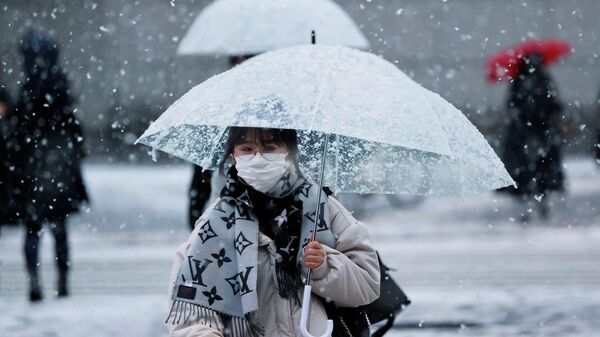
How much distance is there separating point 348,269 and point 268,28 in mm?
3225

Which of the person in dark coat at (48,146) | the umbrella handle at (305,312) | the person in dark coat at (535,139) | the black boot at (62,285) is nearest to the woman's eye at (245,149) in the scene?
the umbrella handle at (305,312)

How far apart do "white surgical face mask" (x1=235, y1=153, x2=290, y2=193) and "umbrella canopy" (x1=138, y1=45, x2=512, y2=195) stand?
108mm

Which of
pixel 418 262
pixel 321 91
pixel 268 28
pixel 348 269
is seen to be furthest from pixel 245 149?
pixel 418 262

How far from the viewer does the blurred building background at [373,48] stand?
18234 millimetres

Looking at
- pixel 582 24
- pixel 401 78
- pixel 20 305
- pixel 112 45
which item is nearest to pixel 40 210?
pixel 20 305

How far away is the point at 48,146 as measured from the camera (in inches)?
376

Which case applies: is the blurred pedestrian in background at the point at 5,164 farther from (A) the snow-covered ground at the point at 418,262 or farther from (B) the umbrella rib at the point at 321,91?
(B) the umbrella rib at the point at 321,91

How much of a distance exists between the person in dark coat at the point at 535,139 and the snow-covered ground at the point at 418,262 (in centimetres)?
37

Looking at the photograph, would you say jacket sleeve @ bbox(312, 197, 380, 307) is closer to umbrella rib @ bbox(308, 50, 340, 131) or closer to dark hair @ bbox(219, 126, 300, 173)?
Result: dark hair @ bbox(219, 126, 300, 173)

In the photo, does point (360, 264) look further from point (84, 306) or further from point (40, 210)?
point (40, 210)

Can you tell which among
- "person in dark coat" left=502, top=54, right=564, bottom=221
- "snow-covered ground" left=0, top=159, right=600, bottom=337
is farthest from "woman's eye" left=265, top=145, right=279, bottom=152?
"person in dark coat" left=502, top=54, right=564, bottom=221

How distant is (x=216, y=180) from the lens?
18.3ft

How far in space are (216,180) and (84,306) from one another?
378 centimetres

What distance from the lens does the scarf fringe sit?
3857 millimetres
